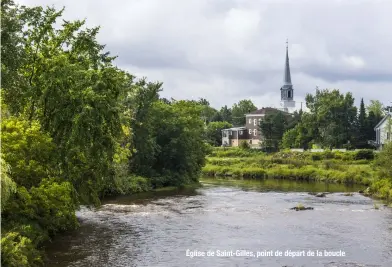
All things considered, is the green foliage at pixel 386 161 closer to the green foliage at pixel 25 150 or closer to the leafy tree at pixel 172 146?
the leafy tree at pixel 172 146

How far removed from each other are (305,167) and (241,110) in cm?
10626

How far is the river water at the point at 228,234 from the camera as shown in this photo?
25.3 meters

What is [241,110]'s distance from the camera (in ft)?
604

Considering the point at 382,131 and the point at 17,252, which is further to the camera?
the point at 382,131

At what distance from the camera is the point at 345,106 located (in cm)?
10406

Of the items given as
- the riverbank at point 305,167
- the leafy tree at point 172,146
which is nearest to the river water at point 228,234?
the leafy tree at point 172,146

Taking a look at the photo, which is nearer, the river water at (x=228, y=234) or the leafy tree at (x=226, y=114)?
the river water at (x=228, y=234)

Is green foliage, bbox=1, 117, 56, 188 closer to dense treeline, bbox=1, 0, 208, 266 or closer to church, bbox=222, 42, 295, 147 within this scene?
dense treeline, bbox=1, 0, 208, 266

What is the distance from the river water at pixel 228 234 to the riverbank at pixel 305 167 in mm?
22005

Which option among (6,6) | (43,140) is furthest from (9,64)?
(43,140)

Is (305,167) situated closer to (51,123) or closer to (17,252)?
(51,123)

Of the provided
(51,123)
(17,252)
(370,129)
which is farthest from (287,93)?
(17,252)

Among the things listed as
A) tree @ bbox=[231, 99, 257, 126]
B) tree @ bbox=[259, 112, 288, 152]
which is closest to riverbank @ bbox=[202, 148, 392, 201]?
tree @ bbox=[259, 112, 288, 152]

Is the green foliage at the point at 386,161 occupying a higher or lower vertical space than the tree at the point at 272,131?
lower
